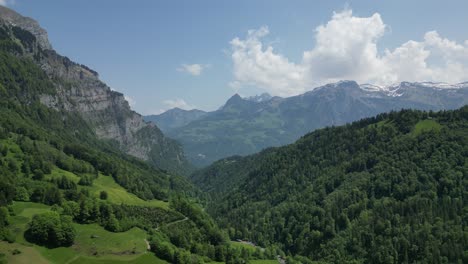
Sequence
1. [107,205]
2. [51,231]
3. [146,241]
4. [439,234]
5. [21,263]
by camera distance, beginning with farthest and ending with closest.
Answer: [439,234]
[107,205]
[146,241]
[51,231]
[21,263]

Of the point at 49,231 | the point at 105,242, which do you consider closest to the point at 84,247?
the point at 105,242

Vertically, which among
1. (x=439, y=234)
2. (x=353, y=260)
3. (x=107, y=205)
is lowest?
(x=353, y=260)

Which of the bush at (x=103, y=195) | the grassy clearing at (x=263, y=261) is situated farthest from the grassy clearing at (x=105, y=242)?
the grassy clearing at (x=263, y=261)

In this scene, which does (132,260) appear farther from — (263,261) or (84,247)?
(263,261)

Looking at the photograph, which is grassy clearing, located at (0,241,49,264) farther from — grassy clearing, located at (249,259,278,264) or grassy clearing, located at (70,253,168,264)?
grassy clearing, located at (249,259,278,264)

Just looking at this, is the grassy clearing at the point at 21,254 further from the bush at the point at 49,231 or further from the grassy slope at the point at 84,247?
the bush at the point at 49,231

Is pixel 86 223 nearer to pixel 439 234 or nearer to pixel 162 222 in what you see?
pixel 162 222

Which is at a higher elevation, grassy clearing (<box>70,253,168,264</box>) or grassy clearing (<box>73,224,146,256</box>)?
grassy clearing (<box>73,224,146,256</box>)

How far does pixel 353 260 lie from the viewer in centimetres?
18925

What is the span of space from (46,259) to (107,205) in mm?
40783

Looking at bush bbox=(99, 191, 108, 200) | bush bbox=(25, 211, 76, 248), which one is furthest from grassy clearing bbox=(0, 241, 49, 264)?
bush bbox=(99, 191, 108, 200)

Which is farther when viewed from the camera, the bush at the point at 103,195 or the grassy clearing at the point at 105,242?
the bush at the point at 103,195

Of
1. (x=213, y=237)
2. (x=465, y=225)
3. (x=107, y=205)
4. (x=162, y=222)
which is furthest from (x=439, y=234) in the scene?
(x=107, y=205)

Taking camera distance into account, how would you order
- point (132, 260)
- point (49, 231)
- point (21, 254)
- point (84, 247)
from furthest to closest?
point (84, 247) → point (132, 260) → point (49, 231) → point (21, 254)
